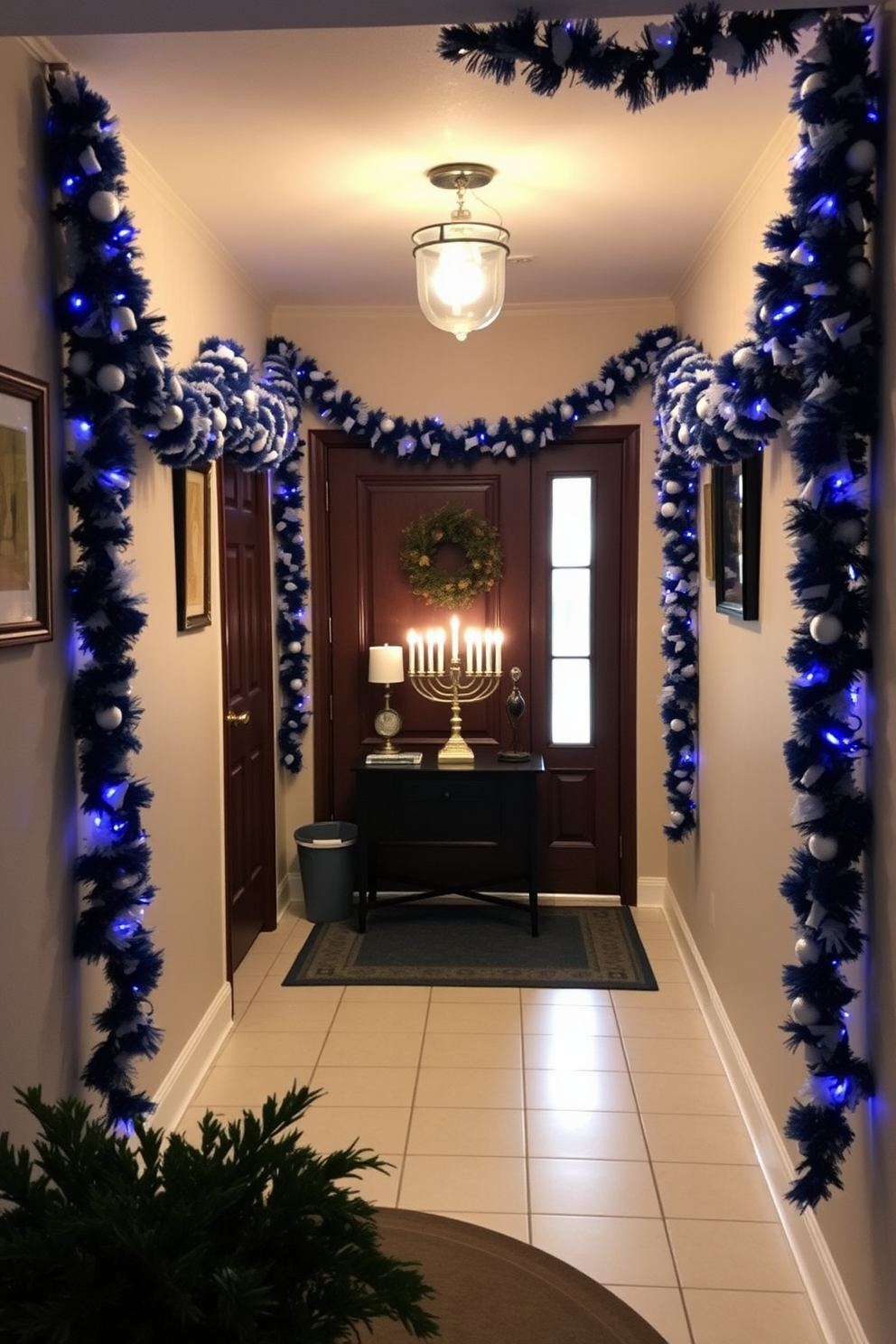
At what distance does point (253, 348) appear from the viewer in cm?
489

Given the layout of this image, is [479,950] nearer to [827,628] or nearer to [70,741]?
[70,741]

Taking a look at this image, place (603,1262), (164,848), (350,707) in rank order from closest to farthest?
1. (603,1262)
2. (164,848)
3. (350,707)

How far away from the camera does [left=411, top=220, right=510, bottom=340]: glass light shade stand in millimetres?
3311

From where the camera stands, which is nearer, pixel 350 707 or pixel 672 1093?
pixel 672 1093

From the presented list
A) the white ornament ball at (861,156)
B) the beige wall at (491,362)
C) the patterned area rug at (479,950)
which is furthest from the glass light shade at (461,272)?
the patterned area rug at (479,950)

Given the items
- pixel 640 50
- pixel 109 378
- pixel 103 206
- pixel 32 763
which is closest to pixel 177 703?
pixel 32 763

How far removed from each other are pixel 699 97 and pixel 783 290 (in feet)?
2.62

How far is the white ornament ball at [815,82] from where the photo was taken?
6.77 feet

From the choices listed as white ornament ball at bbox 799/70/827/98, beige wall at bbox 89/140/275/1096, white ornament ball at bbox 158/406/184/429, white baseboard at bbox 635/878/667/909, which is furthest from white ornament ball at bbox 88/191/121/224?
white baseboard at bbox 635/878/667/909

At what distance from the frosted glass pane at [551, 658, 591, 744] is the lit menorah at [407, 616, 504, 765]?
29 cm

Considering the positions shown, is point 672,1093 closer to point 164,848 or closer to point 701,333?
point 164,848

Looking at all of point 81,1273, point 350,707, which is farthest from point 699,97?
point 350,707

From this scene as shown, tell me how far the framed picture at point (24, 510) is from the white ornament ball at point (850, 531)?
157cm

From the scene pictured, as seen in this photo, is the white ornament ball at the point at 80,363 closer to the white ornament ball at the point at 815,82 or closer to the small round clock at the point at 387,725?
the white ornament ball at the point at 815,82
